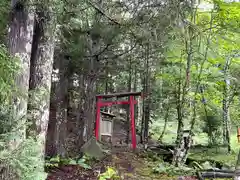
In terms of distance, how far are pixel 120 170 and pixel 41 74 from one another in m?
3.41

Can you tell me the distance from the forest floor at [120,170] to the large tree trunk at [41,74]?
1185 mm

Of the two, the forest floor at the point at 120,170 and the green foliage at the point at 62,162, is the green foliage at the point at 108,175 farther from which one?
the green foliage at the point at 62,162

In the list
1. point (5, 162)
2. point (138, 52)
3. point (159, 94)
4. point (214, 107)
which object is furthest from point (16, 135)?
point (159, 94)

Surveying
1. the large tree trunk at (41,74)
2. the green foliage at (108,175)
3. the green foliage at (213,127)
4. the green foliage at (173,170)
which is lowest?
the green foliage at (173,170)

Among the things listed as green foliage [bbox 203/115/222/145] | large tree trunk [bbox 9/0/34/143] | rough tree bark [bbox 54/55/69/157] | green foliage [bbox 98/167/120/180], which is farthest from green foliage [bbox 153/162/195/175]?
green foliage [bbox 203/115/222/145]

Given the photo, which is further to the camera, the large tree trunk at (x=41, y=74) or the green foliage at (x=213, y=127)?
the green foliage at (x=213, y=127)

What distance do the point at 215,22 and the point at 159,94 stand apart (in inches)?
228

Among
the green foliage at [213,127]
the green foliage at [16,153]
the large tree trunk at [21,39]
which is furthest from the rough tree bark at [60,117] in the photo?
the green foliage at [213,127]

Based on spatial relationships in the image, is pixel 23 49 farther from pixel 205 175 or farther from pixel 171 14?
pixel 205 175

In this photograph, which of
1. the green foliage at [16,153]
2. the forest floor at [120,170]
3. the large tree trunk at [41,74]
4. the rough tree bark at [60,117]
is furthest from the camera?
the rough tree bark at [60,117]

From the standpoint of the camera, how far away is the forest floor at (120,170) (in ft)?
17.5

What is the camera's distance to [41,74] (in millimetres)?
4516

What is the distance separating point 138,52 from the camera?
11.1m

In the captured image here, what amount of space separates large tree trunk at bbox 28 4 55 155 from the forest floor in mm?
1185
